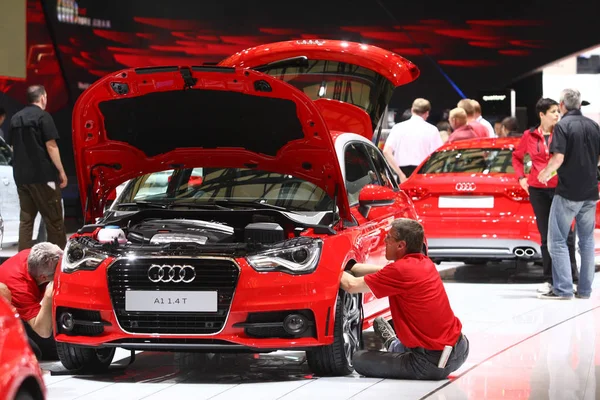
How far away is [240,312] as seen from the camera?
577 centimetres

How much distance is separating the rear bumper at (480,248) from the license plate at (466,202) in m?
0.32

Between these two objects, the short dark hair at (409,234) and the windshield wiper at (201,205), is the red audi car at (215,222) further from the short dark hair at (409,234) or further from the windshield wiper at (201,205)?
the short dark hair at (409,234)

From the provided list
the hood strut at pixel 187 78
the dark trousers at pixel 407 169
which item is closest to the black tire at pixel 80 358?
the hood strut at pixel 187 78

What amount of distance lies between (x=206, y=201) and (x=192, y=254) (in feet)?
2.97

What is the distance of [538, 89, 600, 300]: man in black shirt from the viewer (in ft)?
30.3

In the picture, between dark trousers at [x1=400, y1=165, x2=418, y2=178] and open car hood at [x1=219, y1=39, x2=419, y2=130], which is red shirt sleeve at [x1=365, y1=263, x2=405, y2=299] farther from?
dark trousers at [x1=400, y1=165, x2=418, y2=178]

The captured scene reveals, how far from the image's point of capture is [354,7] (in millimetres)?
18266

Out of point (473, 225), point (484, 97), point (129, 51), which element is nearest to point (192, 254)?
point (473, 225)

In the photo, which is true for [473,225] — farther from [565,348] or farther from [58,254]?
[58,254]

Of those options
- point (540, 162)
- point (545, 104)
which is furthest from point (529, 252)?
point (545, 104)

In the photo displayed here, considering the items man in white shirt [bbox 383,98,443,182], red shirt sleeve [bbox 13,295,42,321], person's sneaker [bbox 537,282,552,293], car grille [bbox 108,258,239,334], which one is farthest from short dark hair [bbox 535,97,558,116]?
red shirt sleeve [bbox 13,295,42,321]

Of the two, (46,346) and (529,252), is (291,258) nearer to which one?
(46,346)

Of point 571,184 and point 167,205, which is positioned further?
point 571,184

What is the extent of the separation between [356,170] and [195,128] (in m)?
1.15
